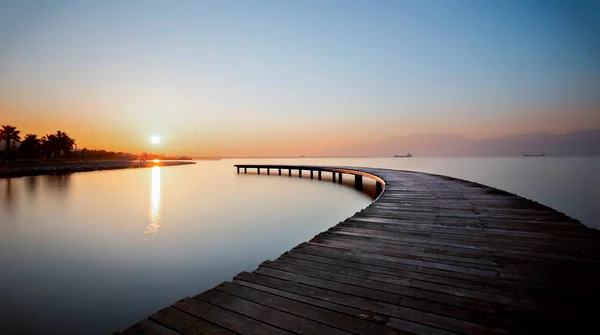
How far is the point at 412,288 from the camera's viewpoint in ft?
9.67

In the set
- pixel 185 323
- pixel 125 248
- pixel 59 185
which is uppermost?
pixel 185 323

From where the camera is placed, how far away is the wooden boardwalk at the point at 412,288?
2.33m

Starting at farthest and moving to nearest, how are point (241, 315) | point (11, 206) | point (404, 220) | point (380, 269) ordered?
point (11, 206), point (404, 220), point (380, 269), point (241, 315)

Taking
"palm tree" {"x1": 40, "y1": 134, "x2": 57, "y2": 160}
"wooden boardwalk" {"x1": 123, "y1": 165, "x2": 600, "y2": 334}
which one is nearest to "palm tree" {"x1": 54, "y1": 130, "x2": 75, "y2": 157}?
"palm tree" {"x1": 40, "y1": 134, "x2": 57, "y2": 160}

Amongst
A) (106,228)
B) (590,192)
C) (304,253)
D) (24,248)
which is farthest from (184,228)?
(590,192)

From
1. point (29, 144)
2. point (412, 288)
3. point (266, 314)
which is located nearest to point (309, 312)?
point (266, 314)

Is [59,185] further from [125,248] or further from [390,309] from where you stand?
[390,309]

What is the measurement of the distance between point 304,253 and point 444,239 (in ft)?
8.03

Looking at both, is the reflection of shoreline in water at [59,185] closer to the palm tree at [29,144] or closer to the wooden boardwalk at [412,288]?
the wooden boardwalk at [412,288]

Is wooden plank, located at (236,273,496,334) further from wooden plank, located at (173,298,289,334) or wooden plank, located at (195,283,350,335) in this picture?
wooden plank, located at (173,298,289,334)

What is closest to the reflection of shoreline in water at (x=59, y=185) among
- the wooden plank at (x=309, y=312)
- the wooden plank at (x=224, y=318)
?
the wooden plank at (x=224, y=318)

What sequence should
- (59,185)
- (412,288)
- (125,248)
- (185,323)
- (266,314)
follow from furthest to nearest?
(59,185)
(125,248)
(412,288)
(266,314)
(185,323)

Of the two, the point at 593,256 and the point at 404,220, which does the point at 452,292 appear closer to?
the point at 593,256

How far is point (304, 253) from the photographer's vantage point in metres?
4.13
